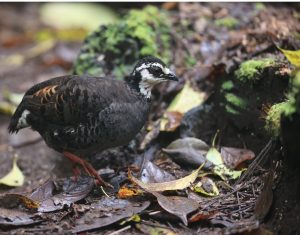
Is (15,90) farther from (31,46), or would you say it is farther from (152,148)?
(152,148)

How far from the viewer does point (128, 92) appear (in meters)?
4.83

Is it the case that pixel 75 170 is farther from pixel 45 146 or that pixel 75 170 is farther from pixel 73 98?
pixel 45 146

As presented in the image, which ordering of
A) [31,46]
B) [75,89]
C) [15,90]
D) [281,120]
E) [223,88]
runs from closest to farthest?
[281,120]
[75,89]
[223,88]
[15,90]
[31,46]

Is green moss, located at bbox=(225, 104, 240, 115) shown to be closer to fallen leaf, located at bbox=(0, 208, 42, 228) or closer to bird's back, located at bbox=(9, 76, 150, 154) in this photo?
bird's back, located at bbox=(9, 76, 150, 154)

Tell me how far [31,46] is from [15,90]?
2139mm

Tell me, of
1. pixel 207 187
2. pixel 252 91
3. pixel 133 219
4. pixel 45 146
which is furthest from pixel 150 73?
pixel 45 146

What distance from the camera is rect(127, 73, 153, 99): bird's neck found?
4.89 m

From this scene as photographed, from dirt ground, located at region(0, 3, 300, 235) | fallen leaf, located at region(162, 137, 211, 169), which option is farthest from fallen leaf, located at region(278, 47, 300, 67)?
fallen leaf, located at region(162, 137, 211, 169)

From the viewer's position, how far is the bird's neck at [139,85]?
489cm

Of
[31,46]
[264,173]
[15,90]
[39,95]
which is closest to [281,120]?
[264,173]

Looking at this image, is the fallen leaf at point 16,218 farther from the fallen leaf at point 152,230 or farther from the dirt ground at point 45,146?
the fallen leaf at point 152,230

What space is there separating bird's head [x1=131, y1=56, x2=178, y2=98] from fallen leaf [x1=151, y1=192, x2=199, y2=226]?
138cm

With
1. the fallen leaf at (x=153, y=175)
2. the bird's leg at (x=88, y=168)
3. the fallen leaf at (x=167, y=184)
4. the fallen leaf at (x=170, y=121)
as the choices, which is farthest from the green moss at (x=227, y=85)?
the bird's leg at (x=88, y=168)

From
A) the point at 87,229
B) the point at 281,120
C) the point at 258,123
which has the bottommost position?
the point at 87,229
